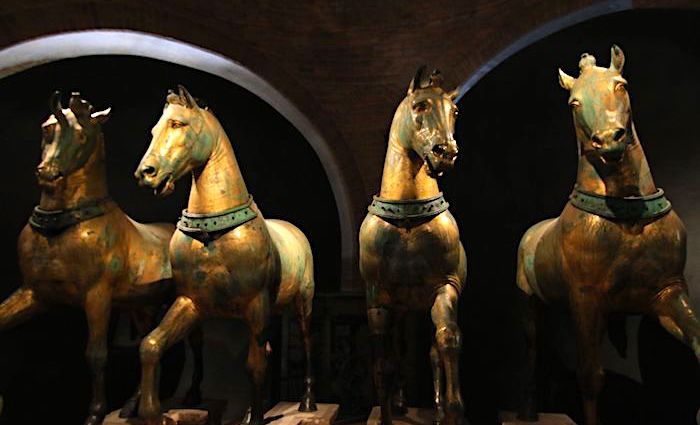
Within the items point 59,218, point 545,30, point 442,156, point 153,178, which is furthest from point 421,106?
point 545,30

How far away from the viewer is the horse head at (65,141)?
4.02 meters

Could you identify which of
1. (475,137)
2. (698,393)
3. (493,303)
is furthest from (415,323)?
(698,393)

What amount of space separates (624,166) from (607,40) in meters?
2.88

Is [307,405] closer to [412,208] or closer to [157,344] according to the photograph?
[157,344]

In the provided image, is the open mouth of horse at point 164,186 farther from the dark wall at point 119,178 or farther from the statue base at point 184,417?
the dark wall at point 119,178

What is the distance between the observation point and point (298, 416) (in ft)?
14.4

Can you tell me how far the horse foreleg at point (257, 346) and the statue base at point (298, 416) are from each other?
0.59 ft

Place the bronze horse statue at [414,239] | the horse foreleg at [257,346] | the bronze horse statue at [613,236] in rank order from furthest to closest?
the horse foreleg at [257,346] < the bronze horse statue at [414,239] < the bronze horse statue at [613,236]

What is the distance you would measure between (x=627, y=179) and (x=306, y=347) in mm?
2580

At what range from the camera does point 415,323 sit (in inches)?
212

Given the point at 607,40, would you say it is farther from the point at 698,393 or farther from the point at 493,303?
the point at 698,393

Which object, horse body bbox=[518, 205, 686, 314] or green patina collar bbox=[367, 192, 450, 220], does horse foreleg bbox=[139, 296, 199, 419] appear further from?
horse body bbox=[518, 205, 686, 314]

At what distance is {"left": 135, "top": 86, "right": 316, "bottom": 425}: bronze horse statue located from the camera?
3.70 m

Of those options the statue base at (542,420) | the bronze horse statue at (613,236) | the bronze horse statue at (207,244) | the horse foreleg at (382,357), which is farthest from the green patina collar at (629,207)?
the bronze horse statue at (207,244)
